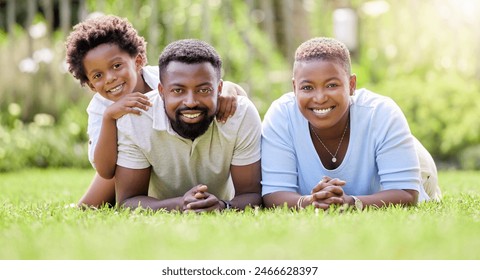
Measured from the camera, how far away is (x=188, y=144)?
4746 millimetres

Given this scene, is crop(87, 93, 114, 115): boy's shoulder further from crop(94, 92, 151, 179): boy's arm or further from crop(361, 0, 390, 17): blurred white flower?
crop(361, 0, 390, 17): blurred white flower

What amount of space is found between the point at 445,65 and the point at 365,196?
5.97 m

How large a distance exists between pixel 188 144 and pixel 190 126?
0.23 metres

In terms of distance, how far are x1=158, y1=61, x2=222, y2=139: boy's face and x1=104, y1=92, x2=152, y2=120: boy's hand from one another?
0.15 m

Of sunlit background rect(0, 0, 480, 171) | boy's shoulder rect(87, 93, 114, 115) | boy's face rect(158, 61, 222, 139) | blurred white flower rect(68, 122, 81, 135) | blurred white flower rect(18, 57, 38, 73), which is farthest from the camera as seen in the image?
blurred white flower rect(18, 57, 38, 73)

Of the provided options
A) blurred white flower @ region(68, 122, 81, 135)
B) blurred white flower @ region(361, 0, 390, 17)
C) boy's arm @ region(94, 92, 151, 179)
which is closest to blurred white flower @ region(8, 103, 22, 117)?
blurred white flower @ region(68, 122, 81, 135)

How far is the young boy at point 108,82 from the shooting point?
4.69 m

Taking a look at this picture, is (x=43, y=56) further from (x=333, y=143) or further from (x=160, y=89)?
(x=333, y=143)

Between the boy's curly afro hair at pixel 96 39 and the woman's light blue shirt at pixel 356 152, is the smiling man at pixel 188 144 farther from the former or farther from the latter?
the boy's curly afro hair at pixel 96 39

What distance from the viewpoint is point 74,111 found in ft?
31.9

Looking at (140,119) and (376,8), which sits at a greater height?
(376,8)

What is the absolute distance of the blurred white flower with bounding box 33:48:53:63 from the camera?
10078mm

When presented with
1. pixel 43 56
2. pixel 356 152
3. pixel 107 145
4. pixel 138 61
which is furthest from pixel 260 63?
pixel 107 145
